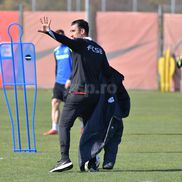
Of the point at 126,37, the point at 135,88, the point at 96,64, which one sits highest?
the point at 96,64

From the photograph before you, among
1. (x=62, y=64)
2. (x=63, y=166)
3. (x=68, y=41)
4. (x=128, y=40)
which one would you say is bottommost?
(x=128, y=40)

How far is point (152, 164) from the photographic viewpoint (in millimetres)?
11398

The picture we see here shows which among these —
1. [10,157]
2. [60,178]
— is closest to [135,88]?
[10,157]

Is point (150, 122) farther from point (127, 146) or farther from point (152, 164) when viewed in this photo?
point (152, 164)

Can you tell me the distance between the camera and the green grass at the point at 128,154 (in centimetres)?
1007

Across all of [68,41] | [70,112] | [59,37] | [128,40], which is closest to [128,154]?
[70,112]

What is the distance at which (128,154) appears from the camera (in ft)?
41.6

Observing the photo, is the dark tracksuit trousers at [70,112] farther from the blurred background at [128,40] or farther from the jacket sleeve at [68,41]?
the blurred background at [128,40]

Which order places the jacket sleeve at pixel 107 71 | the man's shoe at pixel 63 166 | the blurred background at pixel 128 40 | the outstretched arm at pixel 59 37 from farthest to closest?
the blurred background at pixel 128 40 < the jacket sleeve at pixel 107 71 < the man's shoe at pixel 63 166 < the outstretched arm at pixel 59 37

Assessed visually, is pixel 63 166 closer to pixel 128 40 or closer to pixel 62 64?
pixel 62 64

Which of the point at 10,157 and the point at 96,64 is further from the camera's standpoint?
the point at 10,157

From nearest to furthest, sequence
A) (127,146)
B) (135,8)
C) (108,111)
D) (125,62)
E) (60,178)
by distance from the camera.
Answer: (60,178), (108,111), (127,146), (125,62), (135,8)

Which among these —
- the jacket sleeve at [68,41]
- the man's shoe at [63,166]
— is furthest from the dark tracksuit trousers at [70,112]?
the jacket sleeve at [68,41]

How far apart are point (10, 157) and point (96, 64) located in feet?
8.06
